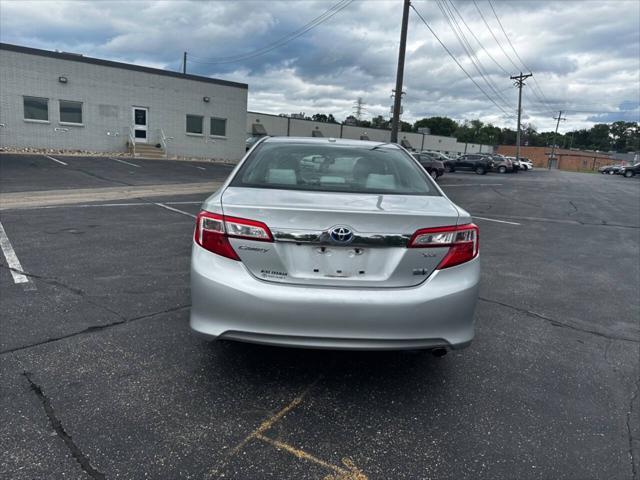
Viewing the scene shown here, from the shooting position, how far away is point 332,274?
103 inches

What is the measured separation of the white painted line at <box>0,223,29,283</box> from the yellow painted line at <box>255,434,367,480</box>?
12.1ft

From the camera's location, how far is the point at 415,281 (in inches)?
106

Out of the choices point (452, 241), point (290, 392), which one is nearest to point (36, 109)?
point (290, 392)

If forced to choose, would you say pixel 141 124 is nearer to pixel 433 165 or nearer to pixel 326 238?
pixel 433 165

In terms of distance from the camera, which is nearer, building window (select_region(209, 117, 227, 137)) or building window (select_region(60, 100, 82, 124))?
building window (select_region(60, 100, 82, 124))

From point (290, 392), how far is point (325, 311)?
74 centimetres

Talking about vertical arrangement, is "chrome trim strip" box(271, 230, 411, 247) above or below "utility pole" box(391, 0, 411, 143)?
below

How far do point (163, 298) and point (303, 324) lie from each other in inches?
95.1

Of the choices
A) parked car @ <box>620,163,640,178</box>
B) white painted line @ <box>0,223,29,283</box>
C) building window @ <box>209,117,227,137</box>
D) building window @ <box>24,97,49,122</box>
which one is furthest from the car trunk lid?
parked car @ <box>620,163,640,178</box>

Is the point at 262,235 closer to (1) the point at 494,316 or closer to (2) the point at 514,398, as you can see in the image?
(2) the point at 514,398

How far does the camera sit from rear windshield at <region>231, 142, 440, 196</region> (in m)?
3.23

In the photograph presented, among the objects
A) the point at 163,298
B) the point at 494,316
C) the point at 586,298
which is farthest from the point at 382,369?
the point at 586,298

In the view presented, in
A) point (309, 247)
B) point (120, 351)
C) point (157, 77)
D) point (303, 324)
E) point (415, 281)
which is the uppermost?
point (157, 77)

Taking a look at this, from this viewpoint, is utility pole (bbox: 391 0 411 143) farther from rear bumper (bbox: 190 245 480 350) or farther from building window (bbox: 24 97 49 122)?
rear bumper (bbox: 190 245 480 350)
